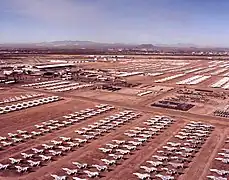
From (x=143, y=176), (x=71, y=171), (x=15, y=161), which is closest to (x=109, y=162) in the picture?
(x=71, y=171)

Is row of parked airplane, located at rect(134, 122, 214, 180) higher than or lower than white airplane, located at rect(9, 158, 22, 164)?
lower

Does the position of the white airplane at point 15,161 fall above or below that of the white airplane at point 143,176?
above

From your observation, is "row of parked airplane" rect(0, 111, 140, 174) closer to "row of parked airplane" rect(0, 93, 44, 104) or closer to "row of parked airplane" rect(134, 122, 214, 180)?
"row of parked airplane" rect(134, 122, 214, 180)

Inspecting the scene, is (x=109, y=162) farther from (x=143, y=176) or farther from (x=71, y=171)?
(x=143, y=176)

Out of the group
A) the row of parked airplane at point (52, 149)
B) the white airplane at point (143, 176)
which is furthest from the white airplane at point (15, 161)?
the white airplane at point (143, 176)

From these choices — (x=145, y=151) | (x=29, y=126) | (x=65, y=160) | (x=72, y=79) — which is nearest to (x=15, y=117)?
(x=29, y=126)

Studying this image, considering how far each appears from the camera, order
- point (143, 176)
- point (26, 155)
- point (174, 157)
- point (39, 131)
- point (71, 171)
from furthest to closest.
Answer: point (39, 131) → point (174, 157) → point (26, 155) → point (71, 171) → point (143, 176)

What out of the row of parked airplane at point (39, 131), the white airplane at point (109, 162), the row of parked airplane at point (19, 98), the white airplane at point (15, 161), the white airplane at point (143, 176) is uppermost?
the row of parked airplane at point (19, 98)

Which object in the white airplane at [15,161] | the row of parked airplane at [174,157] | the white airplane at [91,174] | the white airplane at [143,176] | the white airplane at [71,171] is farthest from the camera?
the white airplane at [15,161]

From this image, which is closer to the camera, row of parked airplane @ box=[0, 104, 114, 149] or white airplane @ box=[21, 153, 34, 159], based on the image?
white airplane @ box=[21, 153, 34, 159]

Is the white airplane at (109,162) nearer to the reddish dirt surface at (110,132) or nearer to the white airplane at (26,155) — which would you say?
the reddish dirt surface at (110,132)

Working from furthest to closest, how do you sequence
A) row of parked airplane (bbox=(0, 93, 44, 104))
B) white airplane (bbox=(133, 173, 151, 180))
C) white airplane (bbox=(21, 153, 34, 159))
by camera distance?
1. row of parked airplane (bbox=(0, 93, 44, 104))
2. white airplane (bbox=(21, 153, 34, 159))
3. white airplane (bbox=(133, 173, 151, 180))

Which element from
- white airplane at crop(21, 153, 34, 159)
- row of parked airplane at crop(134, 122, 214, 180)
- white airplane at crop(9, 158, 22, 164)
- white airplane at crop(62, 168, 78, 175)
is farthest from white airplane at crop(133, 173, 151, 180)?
white airplane at crop(9, 158, 22, 164)
